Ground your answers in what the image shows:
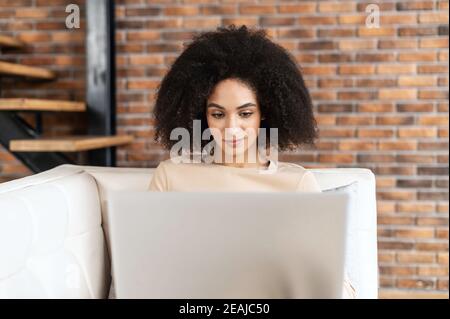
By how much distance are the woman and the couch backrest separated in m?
0.22

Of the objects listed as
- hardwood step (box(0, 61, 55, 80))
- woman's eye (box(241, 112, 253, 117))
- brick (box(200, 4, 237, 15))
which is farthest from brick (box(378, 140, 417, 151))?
hardwood step (box(0, 61, 55, 80))

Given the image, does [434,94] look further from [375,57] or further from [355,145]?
[355,145]

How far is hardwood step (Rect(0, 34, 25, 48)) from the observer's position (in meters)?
2.82

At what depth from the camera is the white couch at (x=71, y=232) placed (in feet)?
3.88

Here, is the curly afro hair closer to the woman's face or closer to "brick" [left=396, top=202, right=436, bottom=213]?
the woman's face

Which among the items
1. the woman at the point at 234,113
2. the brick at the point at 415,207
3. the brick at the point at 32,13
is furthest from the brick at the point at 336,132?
the brick at the point at 32,13

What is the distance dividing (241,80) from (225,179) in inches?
11.5

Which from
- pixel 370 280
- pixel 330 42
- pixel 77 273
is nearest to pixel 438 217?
pixel 330 42

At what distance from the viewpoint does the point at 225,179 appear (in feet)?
4.98

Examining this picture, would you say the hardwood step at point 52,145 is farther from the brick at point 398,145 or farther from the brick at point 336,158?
the brick at point 398,145

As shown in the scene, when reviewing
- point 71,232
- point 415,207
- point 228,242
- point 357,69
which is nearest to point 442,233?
point 415,207

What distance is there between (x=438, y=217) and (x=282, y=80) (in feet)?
5.39

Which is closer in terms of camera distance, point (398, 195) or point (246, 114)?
point (246, 114)

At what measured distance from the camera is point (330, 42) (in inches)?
112
